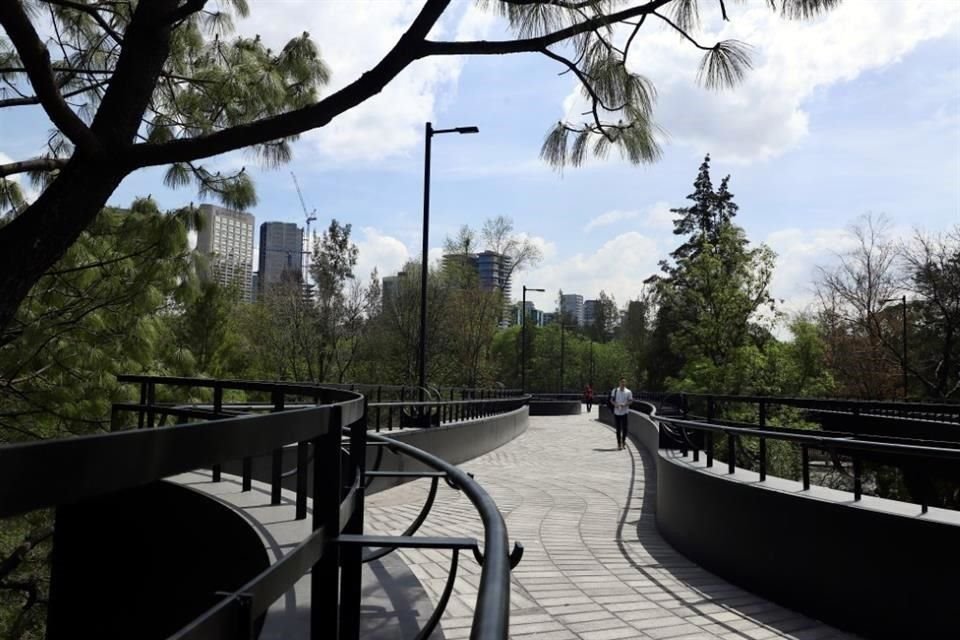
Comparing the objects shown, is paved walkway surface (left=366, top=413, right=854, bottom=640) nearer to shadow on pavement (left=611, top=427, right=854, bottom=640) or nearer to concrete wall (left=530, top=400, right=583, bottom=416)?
shadow on pavement (left=611, top=427, right=854, bottom=640)

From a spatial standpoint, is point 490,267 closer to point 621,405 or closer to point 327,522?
point 621,405

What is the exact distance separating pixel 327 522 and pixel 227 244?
50.0 metres

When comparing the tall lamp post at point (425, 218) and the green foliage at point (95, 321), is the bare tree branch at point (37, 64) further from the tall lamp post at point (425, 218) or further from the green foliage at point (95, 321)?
the tall lamp post at point (425, 218)

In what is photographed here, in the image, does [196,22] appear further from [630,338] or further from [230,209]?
[630,338]

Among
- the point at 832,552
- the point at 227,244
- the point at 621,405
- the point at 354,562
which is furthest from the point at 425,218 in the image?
the point at 227,244

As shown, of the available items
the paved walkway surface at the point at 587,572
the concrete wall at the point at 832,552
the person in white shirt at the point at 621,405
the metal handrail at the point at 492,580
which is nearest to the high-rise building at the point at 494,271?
the person in white shirt at the point at 621,405

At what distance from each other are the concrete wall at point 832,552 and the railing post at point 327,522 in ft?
13.9

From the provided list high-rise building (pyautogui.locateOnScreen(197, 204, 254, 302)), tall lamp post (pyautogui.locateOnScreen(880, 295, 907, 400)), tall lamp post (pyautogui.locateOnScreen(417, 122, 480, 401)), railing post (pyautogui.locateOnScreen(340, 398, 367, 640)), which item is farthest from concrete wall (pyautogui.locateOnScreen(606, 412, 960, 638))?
tall lamp post (pyautogui.locateOnScreen(880, 295, 907, 400))

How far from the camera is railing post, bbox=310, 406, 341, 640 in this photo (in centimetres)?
264

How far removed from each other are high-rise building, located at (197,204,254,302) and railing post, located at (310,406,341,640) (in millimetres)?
7197

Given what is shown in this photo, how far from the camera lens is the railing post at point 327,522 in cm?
264

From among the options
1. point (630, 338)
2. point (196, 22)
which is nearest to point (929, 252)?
point (196, 22)

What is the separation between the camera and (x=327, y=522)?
266 cm

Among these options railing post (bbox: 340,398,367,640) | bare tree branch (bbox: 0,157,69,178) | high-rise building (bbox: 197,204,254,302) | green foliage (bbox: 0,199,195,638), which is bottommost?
railing post (bbox: 340,398,367,640)
